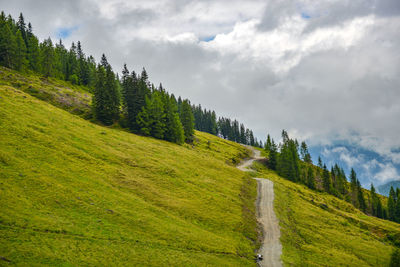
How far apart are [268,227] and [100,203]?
1176 inches

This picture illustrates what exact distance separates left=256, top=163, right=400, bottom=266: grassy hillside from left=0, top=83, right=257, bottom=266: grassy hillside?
6.80m

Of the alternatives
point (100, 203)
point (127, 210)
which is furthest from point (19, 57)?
point (127, 210)

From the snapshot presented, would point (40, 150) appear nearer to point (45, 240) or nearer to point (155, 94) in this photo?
point (45, 240)

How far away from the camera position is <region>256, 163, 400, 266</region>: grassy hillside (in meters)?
34.1

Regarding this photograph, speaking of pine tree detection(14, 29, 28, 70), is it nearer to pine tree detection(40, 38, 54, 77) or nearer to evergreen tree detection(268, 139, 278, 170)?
pine tree detection(40, 38, 54, 77)

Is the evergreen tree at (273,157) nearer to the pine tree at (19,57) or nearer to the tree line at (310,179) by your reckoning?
the tree line at (310,179)

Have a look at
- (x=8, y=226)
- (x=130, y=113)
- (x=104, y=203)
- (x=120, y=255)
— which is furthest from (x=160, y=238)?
(x=130, y=113)

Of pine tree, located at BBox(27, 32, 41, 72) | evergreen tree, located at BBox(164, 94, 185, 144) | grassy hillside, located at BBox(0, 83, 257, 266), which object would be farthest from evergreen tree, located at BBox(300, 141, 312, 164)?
pine tree, located at BBox(27, 32, 41, 72)

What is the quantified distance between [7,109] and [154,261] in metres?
40.5

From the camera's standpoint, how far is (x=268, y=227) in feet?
133

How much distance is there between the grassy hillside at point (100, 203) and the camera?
19656 mm

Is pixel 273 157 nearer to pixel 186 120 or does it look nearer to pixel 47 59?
pixel 186 120

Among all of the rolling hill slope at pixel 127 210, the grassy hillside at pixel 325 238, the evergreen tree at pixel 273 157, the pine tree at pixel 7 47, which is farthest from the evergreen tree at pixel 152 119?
the evergreen tree at pixel 273 157

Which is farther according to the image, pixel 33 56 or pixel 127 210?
pixel 33 56
